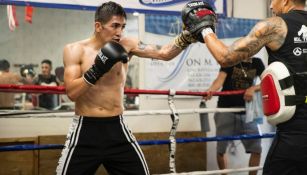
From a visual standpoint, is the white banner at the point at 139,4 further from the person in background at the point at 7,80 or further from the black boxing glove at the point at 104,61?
the black boxing glove at the point at 104,61

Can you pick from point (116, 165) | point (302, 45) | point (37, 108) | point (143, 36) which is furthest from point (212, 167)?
point (302, 45)

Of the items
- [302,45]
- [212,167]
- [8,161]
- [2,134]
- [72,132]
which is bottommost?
[212,167]

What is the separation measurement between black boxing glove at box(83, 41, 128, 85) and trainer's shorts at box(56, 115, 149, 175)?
0.24m

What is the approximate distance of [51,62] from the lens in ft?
12.5

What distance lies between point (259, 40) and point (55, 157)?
238 centimetres

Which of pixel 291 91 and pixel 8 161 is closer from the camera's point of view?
pixel 291 91

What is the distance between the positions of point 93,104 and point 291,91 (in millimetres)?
950

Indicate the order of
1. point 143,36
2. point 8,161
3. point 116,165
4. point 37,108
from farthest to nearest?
point 143,36 < point 37,108 < point 8,161 < point 116,165

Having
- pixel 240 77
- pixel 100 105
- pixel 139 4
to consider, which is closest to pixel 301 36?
pixel 100 105

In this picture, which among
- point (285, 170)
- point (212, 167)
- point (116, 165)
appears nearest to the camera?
point (285, 170)

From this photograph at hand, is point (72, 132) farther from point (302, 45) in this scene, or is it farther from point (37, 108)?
point (37, 108)

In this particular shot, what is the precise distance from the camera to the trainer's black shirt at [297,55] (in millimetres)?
1806

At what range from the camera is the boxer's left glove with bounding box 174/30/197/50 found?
2.26 meters

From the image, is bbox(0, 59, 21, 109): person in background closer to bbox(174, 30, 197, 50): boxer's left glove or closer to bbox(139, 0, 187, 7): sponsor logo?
bbox(139, 0, 187, 7): sponsor logo
